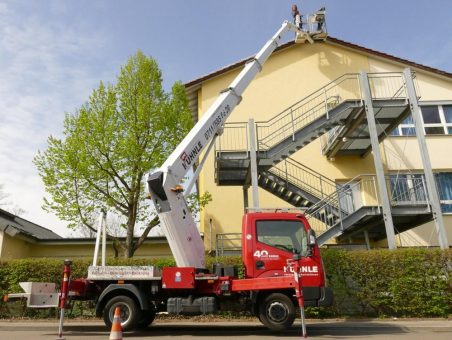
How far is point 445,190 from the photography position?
1769cm

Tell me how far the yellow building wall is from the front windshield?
28.0ft

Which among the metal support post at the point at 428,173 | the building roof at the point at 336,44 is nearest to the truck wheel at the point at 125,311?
the metal support post at the point at 428,173

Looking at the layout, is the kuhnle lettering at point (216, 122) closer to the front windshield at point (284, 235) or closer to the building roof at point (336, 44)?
the front windshield at point (284, 235)

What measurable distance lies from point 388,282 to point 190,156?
22.1ft

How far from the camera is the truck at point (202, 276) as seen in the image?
768cm

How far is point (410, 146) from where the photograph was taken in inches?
730

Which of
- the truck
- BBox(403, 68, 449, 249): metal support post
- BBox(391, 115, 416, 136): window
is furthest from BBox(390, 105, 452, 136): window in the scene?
the truck

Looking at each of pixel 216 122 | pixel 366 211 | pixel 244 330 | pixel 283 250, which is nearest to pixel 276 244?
pixel 283 250

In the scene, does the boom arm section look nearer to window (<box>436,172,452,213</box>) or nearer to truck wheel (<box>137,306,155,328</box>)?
truck wheel (<box>137,306,155,328</box>)

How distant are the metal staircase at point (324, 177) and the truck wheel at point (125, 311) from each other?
6.55m

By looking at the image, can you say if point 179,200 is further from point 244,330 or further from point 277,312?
point 244,330

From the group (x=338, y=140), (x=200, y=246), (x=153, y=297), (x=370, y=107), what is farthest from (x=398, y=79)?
(x=153, y=297)

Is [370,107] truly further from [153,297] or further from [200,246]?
[153,297]

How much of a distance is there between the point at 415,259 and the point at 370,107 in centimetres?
570
